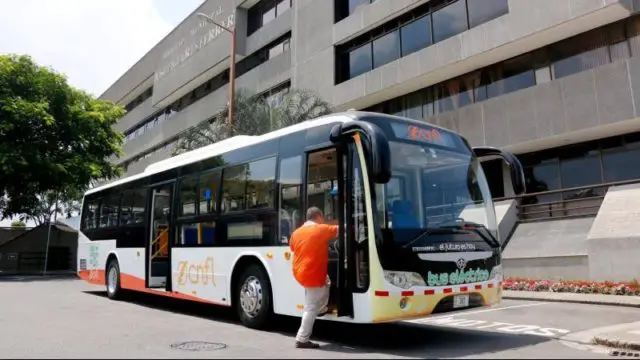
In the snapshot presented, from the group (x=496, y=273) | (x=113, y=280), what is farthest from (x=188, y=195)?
(x=496, y=273)

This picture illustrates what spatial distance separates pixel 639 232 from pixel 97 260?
49.1 feet

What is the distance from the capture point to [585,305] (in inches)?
477

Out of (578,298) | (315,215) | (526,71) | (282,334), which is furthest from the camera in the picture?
(526,71)

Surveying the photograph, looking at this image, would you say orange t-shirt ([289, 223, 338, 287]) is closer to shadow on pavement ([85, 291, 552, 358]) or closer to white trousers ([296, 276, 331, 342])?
white trousers ([296, 276, 331, 342])

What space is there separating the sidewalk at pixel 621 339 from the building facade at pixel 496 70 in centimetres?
1042

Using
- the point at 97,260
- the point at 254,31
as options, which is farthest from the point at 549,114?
the point at 254,31

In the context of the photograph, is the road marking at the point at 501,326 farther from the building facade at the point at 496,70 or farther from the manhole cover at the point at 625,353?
the building facade at the point at 496,70

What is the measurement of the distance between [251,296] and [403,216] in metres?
3.20

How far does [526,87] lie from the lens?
1933 cm

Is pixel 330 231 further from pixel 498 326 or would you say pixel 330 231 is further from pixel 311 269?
pixel 498 326

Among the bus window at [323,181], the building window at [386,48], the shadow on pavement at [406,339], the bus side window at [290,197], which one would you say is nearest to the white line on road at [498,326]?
the shadow on pavement at [406,339]

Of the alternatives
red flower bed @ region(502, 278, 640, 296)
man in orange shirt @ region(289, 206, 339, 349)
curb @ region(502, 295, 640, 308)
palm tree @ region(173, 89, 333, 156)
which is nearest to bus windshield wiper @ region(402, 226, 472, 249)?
man in orange shirt @ region(289, 206, 339, 349)

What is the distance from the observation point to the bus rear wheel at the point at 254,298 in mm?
8141

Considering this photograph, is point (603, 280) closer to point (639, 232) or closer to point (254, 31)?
point (639, 232)
